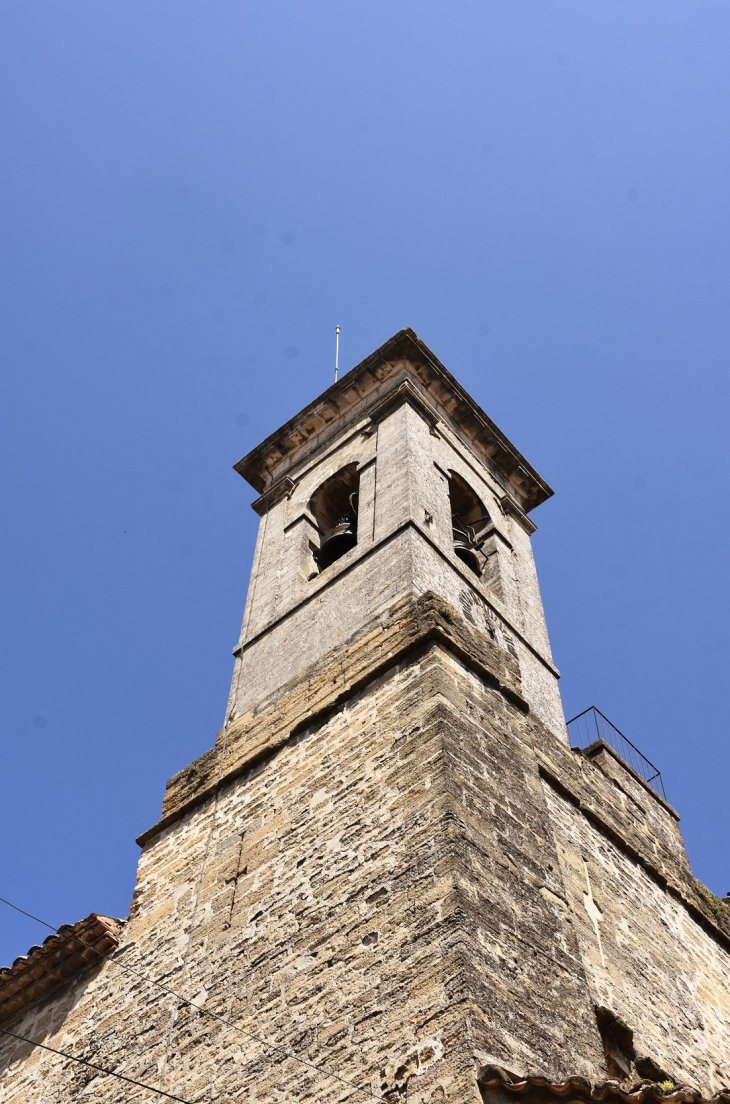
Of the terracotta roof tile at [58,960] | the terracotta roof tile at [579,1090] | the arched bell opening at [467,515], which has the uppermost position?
the arched bell opening at [467,515]

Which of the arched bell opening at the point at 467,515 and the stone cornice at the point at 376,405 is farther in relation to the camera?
the stone cornice at the point at 376,405

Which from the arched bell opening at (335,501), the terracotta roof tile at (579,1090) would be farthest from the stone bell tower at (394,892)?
the arched bell opening at (335,501)

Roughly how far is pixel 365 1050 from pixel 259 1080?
2.38 ft

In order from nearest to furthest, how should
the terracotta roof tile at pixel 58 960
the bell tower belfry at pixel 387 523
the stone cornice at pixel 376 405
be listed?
1. the terracotta roof tile at pixel 58 960
2. the bell tower belfry at pixel 387 523
3. the stone cornice at pixel 376 405

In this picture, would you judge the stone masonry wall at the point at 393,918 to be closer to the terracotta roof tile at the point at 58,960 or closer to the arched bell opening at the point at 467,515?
the terracotta roof tile at the point at 58,960

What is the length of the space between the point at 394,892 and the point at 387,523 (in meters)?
4.21

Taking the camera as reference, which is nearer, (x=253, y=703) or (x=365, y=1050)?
(x=365, y=1050)

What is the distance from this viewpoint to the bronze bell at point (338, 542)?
10430 mm

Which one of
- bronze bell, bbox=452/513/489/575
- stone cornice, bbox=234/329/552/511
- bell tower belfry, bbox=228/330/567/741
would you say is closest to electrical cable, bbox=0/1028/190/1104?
bell tower belfry, bbox=228/330/567/741

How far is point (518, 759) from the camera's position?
285 inches

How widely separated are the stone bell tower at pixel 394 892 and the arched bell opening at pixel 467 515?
1.41 feet

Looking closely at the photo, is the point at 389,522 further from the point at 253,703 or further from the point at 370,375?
the point at 370,375

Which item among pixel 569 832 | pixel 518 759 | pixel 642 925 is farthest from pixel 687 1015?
pixel 518 759

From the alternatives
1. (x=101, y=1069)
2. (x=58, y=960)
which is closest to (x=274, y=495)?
(x=58, y=960)
